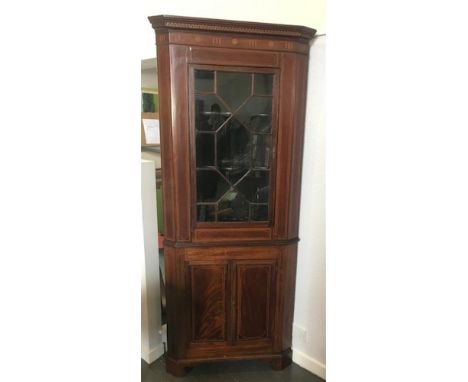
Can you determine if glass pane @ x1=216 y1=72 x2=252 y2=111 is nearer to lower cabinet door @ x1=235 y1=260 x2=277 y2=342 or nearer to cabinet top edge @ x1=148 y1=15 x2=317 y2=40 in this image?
cabinet top edge @ x1=148 y1=15 x2=317 y2=40

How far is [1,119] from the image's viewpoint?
0.34 m

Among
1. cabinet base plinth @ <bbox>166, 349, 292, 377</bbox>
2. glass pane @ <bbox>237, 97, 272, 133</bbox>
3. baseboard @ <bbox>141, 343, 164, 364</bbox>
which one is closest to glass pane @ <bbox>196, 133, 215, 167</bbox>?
glass pane @ <bbox>237, 97, 272, 133</bbox>

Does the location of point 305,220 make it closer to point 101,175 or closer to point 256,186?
point 256,186

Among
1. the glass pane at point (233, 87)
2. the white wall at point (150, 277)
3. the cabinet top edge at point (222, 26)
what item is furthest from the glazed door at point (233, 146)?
A: the white wall at point (150, 277)

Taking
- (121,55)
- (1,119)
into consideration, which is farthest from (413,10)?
(1,119)

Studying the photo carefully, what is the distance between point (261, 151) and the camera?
1506mm

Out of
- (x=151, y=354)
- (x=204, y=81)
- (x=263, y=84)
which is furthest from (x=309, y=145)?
(x=151, y=354)

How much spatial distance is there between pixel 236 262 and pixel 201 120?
72 centimetres

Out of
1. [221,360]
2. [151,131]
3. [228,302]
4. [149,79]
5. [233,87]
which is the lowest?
[221,360]

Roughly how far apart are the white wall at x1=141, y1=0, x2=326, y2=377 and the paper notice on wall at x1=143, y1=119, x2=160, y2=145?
44 centimetres

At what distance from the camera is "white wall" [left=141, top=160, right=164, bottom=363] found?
5.42 feet

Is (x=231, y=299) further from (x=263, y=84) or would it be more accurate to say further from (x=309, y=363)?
(x=263, y=84)

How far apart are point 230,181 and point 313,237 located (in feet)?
1.77

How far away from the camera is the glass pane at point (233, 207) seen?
60.6 inches
